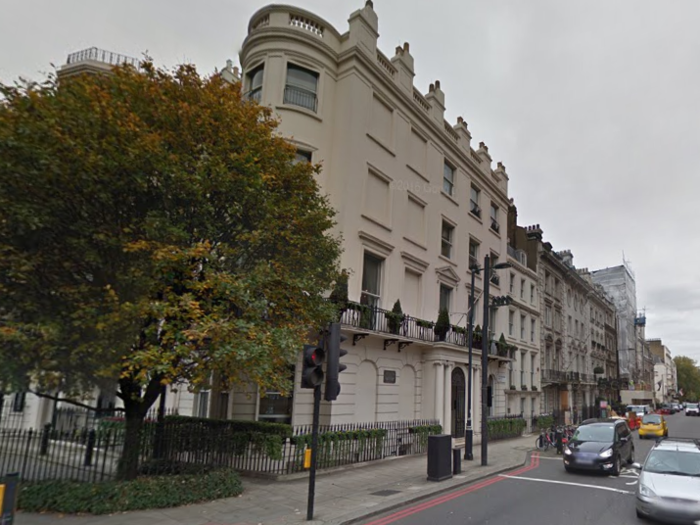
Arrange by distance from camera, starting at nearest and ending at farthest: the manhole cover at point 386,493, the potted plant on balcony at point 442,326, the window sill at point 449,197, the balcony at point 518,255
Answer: the manhole cover at point 386,493, the potted plant on balcony at point 442,326, the window sill at point 449,197, the balcony at point 518,255

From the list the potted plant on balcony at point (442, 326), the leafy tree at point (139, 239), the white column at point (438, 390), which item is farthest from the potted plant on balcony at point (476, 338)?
the leafy tree at point (139, 239)

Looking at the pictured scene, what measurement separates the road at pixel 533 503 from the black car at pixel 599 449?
1.12 feet

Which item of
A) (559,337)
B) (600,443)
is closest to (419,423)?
(600,443)

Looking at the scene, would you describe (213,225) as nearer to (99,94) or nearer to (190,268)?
(190,268)

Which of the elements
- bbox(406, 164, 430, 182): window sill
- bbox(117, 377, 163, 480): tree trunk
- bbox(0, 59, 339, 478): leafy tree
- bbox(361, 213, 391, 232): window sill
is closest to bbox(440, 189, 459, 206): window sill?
bbox(406, 164, 430, 182): window sill

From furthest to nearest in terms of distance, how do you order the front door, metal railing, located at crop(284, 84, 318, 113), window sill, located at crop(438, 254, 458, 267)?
window sill, located at crop(438, 254, 458, 267) < the front door < metal railing, located at crop(284, 84, 318, 113)

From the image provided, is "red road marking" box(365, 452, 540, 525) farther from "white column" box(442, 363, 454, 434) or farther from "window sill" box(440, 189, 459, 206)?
"window sill" box(440, 189, 459, 206)

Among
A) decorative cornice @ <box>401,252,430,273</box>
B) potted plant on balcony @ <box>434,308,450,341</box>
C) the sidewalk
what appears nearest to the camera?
the sidewalk

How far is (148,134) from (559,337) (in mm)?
38528

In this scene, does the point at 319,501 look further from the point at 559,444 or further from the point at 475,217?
the point at 475,217

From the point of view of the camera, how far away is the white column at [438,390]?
19562 mm

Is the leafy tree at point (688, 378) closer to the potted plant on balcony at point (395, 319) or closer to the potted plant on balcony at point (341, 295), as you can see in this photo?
the potted plant on balcony at point (395, 319)

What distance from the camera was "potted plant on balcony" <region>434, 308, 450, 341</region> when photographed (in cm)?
2027

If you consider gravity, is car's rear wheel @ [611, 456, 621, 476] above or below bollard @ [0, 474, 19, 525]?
below
